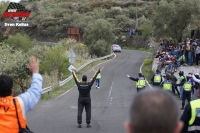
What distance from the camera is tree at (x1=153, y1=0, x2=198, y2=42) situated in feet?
139

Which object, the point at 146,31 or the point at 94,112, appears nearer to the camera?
the point at 94,112

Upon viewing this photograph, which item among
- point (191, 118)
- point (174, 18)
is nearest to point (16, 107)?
point (191, 118)

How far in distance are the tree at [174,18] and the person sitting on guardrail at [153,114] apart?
3996 cm

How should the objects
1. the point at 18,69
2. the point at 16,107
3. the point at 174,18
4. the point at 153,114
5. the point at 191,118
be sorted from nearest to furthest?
the point at 153,114, the point at 16,107, the point at 191,118, the point at 18,69, the point at 174,18

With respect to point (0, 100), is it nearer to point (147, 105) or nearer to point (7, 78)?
point (7, 78)

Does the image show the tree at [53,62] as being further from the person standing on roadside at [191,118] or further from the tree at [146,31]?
the tree at [146,31]

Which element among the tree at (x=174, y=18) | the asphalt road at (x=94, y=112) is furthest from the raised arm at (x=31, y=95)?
the tree at (x=174, y=18)

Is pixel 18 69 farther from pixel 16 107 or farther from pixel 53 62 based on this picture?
pixel 16 107

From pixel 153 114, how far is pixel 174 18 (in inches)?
1638

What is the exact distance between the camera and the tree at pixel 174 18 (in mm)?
42344

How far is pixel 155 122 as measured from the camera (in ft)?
9.33

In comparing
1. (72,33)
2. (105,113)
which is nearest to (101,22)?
(72,33)

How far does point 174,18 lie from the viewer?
43531mm

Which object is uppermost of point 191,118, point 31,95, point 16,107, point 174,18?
point 174,18
